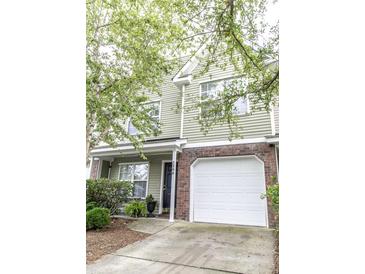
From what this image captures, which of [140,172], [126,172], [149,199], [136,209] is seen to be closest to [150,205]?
[149,199]

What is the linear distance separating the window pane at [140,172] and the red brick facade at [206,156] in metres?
2.41

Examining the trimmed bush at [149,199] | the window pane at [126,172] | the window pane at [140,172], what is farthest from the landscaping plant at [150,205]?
the window pane at [126,172]

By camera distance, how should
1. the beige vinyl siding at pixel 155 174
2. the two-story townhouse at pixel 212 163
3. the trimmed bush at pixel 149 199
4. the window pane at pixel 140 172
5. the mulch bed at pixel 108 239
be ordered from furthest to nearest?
1. the window pane at pixel 140 172
2. the beige vinyl siding at pixel 155 174
3. the trimmed bush at pixel 149 199
4. the two-story townhouse at pixel 212 163
5. the mulch bed at pixel 108 239

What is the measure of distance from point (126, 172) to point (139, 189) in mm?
1192

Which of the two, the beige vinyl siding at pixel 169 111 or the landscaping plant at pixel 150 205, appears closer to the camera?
the landscaping plant at pixel 150 205

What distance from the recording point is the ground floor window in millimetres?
10209

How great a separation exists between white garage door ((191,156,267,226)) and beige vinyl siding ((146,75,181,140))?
2090mm

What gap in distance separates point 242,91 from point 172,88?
5848 mm

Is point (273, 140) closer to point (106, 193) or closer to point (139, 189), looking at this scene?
point (106, 193)

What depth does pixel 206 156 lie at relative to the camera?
8.25m

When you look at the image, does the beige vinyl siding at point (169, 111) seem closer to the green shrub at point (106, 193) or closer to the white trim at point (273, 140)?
the green shrub at point (106, 193)

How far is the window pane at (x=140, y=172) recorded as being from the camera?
10.3 m
